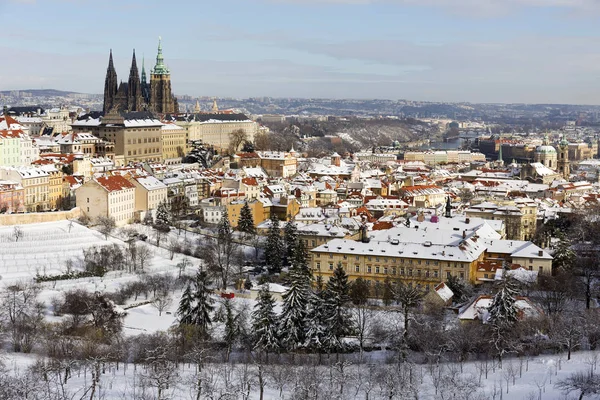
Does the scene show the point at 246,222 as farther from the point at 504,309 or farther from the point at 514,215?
the point at 504,309

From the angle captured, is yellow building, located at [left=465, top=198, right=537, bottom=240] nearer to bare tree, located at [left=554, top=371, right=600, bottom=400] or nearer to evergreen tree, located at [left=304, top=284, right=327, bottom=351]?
evergreen tree, located at [left=304, top=284, right=327, bottom=351]

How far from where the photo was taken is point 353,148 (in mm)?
166000

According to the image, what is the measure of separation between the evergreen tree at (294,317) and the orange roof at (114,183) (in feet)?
83.1

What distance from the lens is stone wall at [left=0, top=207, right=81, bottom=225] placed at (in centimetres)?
5056

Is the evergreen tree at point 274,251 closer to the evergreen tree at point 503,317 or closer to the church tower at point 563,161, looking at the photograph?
the evergreen tree at point 503,317

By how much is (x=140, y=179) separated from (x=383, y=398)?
38.4 metres

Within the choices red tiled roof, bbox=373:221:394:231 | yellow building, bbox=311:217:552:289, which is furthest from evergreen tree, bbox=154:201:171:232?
yellow building, bbox=311:217:552:289

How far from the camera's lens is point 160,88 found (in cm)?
11075

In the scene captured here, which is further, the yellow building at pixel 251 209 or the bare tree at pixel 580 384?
the yellow building at pixel 251 209

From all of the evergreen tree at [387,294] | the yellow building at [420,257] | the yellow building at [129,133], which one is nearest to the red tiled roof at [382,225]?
the yellow building at [420,257]

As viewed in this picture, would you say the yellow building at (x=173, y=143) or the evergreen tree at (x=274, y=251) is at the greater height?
the yellow building at (x=173, y=143)

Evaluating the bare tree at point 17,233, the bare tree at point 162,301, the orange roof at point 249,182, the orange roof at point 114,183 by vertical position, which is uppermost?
the orange roof at point 114,183

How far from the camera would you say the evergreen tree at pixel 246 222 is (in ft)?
186

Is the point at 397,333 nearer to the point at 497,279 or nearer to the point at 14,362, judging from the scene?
the point at 497,279
